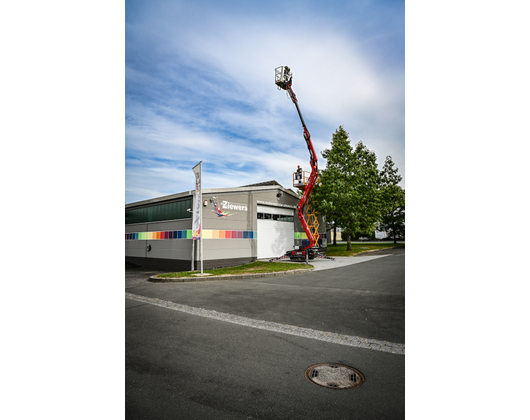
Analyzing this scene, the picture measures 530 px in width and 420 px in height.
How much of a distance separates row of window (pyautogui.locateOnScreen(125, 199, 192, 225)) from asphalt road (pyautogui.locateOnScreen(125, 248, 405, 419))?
967cm

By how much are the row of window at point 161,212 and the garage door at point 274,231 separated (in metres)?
5.32

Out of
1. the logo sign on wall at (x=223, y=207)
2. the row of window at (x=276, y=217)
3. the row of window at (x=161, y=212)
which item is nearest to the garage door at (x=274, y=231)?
the row of window at (x=276, y=217)

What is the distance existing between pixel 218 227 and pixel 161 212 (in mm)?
4571

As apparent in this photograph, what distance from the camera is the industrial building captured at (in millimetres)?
16875

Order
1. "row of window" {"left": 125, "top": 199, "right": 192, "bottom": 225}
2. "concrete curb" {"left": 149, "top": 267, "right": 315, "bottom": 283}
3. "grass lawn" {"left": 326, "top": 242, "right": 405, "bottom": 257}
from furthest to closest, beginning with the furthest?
"grass lawn" {"left": 326, "top": 242, "right": 405, "bottom": 257}, "row of window" {"left": 125, "top": 199, "right": 192, "bottom": 225}, "concrete curb" {"left": 149, "top": 267, "right": 315, "bottom": 283}

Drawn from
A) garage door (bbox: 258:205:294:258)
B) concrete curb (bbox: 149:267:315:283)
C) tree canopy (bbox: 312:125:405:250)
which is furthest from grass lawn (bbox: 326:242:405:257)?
concrete curb (bbox: 149:267:315:283)

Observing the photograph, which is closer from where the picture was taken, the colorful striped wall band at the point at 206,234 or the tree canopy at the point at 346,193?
the colorful striped wall band at the point at 206,234

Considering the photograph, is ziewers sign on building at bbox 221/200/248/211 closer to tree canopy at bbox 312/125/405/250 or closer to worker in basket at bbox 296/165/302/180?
worker in basket at bbox 296/165/302/180

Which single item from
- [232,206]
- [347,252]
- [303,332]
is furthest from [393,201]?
[303,332]

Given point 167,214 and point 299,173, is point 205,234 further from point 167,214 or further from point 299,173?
point 299,173

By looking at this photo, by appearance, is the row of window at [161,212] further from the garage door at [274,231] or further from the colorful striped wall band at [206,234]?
the garage door at [274,231]

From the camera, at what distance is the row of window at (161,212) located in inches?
681
